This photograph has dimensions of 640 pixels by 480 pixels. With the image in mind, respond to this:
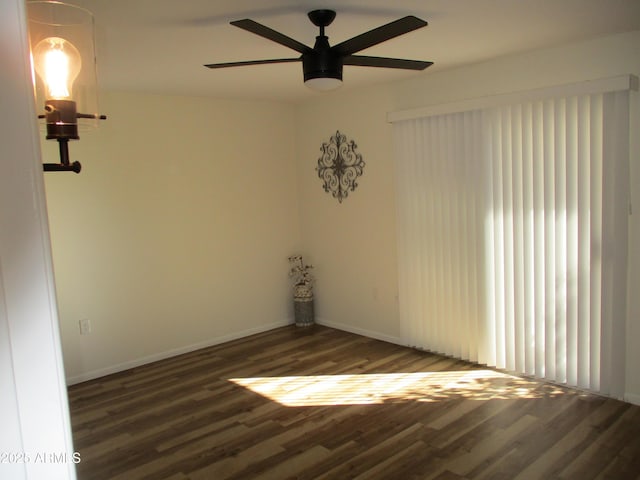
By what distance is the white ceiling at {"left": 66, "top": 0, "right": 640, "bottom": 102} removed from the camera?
2.53m

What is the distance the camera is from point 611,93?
3307 mm

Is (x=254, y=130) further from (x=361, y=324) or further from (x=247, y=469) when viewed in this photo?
(x=247, y=469)

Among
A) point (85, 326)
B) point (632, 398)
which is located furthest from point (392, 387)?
point (85, 326)

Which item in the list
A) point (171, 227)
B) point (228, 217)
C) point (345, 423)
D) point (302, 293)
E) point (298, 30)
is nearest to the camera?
point (298, 30)

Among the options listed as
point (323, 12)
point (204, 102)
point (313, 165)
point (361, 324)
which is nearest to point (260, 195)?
point (313, 165)

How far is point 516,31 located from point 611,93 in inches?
31.0

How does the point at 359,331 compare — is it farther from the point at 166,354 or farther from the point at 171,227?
the point at 171,227

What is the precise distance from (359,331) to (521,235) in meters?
2.12

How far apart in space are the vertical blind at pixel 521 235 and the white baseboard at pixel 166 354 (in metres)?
1.64

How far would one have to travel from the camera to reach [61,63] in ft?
3.48

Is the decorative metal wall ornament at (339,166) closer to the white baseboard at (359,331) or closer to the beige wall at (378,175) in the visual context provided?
the beige wall at (378,175)

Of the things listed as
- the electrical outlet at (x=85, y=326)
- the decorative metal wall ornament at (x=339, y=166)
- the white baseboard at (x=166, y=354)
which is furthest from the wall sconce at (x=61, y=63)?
the decorative metal wall ornament at (x=339, y=166)

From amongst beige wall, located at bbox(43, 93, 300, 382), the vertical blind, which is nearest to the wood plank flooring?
the vertical blind

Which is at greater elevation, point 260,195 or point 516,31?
point 516,31
